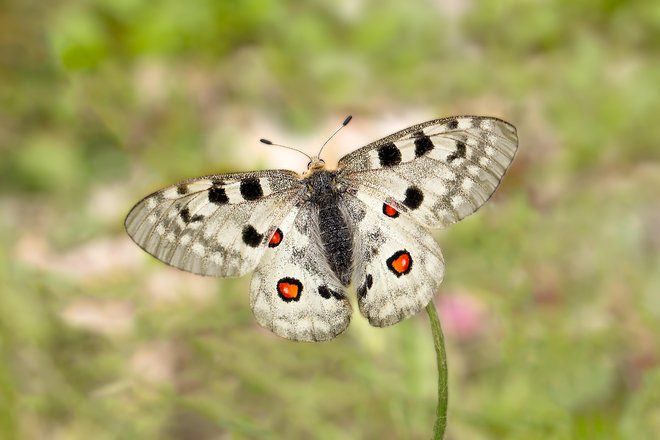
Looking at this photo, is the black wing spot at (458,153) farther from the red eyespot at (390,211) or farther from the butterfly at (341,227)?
the red eyespot at (390,211)

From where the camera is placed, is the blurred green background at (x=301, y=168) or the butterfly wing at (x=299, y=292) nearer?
the butterfly wing at (x=299, y=292)

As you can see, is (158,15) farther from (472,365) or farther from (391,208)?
(391,208)

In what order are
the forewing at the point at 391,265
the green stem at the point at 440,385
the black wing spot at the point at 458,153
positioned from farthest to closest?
1. the black wing spot at the point at 458,153
2. the forewing at the point at 391,265
3. the green stem at the point at 440,385

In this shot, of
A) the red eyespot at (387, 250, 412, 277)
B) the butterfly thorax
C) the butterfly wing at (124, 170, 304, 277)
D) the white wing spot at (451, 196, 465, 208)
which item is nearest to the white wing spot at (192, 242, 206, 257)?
the butterfly wing at (124, 170, 304, 277)

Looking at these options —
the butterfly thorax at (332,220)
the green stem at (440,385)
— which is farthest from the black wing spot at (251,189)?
the green stem at (440,385)

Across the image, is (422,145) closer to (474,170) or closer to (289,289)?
(474,170)

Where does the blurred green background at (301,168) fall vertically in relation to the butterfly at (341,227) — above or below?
above

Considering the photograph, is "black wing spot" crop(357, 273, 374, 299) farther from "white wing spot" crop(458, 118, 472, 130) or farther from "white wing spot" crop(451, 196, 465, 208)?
"white wing spot" crop(458, 118, 472, 130)
